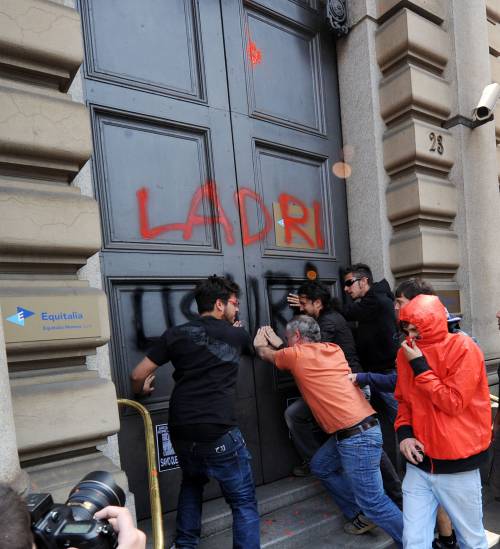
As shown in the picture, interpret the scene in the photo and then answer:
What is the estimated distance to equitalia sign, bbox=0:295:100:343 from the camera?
259 centimetres

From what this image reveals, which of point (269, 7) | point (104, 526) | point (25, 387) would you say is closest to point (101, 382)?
point (25, 387)

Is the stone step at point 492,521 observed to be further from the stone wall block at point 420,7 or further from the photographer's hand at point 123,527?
the stone wall block at point 420,7

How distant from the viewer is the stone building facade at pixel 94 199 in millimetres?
2645

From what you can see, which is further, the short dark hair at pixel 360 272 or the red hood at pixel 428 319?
the short dark hair at pixel 360 272

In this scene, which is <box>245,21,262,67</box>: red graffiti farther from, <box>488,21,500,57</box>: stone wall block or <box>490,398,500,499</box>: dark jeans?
<box>490,398,500,499</box>: dark jeans

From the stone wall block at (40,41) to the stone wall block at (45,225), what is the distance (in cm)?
64

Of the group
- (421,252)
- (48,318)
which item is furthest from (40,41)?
(421,252)

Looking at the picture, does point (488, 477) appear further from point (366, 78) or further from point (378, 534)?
point (366, 78)

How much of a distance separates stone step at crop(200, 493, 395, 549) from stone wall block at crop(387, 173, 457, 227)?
2.85 meters

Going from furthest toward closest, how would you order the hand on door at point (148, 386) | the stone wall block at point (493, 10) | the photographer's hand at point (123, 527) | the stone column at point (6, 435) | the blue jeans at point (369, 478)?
the stone wall block at point (493, 10) → the hand on door at point (148, 386) → the blue jeans at point (369, 478) → the stone column at point (6, 435) → the photographer's hand at point (123, 527)

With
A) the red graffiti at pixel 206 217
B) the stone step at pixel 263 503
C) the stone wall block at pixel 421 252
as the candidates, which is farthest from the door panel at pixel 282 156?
the stone wall block at pixel 421 252

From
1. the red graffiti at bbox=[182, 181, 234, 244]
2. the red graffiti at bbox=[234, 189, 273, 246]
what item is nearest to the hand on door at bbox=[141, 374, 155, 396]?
the red graffiti at bbox=[182, 181, 234, 244]

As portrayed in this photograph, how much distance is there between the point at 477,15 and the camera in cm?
548

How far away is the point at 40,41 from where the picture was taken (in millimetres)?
2738
